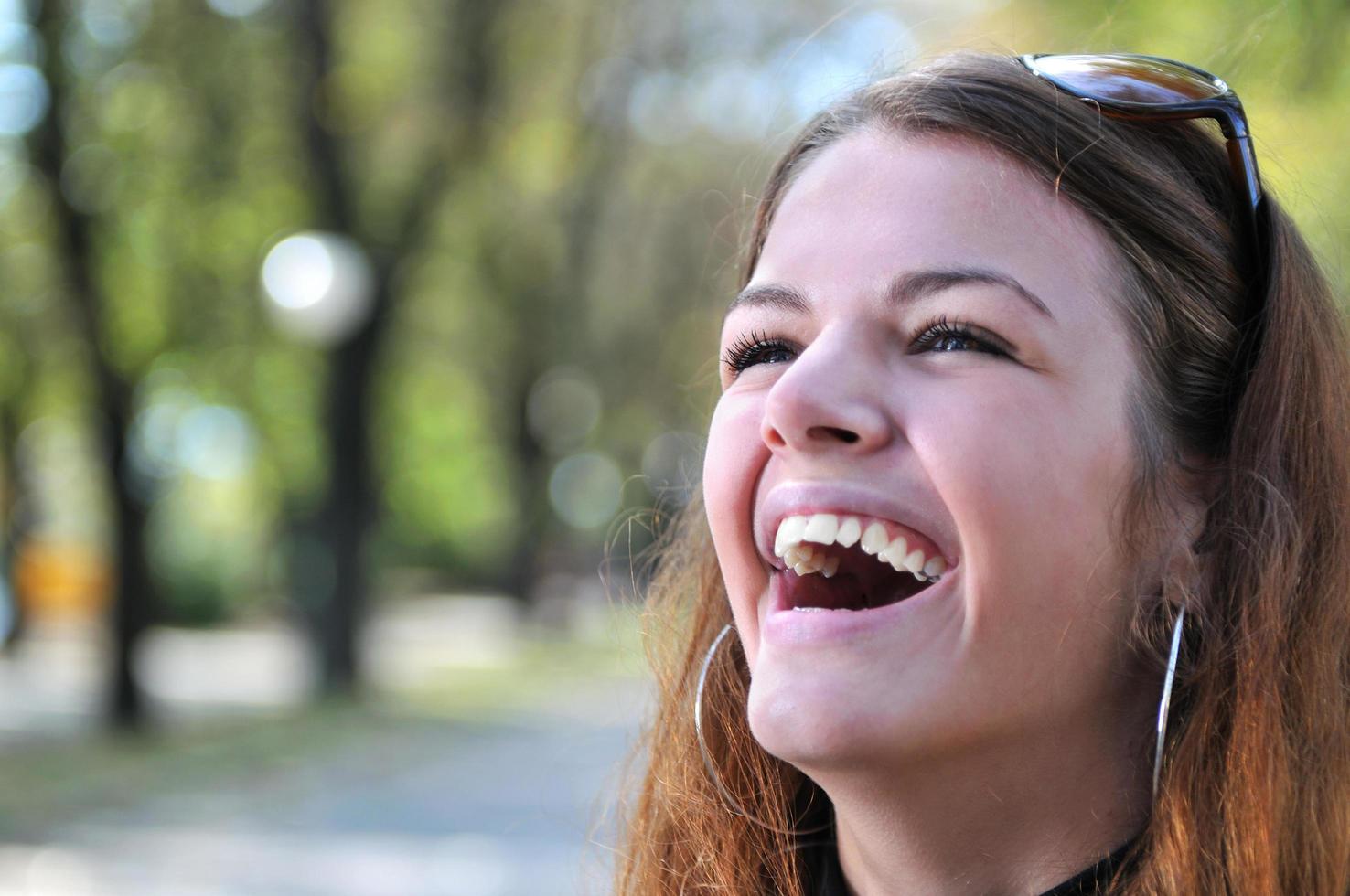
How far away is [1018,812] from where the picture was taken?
5.56 ft

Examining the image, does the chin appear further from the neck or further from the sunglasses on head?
the sunglasses on head

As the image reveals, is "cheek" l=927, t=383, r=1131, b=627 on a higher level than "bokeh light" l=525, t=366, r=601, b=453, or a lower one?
higher

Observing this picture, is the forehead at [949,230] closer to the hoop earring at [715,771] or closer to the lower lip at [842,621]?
the lower lip at [842,621]

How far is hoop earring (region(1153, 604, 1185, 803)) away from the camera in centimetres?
163

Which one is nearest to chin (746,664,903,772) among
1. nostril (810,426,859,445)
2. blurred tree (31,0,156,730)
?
nostril (810,426,859,445)

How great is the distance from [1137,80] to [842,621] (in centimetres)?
78

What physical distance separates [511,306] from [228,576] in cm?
923

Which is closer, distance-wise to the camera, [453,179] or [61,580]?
[453,179]

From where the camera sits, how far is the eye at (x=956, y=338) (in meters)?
1.64

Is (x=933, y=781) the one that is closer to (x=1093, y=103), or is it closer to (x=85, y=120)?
(x=1093, y=103)

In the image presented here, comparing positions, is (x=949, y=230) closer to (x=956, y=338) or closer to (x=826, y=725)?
(x=956, y=338)

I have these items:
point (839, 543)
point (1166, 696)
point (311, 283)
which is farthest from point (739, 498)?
point (311, 283)

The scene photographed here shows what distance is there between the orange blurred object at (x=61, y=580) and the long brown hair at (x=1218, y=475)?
28.0 meters

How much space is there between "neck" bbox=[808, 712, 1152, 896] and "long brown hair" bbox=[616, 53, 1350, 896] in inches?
2.1
